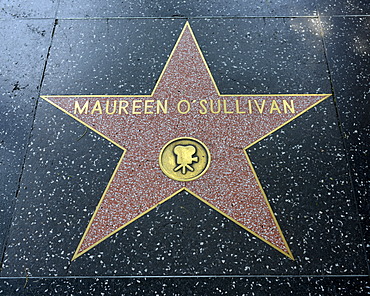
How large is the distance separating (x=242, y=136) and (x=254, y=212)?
0.42 metres

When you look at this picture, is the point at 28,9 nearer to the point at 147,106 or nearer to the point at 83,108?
the point at 83,108

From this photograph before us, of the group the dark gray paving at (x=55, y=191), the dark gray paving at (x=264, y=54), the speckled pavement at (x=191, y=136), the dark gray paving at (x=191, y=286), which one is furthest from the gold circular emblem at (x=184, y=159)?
the dark gray paving at (x=191, y=286)

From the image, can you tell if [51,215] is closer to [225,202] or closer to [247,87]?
[225,202]

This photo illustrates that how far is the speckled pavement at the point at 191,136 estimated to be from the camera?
147 centimetres

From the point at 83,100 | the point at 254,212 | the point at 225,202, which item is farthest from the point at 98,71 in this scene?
the point at 254,212

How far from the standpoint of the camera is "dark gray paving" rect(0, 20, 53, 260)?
1.67 metres

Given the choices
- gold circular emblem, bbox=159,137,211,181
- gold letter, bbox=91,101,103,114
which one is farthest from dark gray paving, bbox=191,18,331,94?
gold letter, bbox=91,101,103,114

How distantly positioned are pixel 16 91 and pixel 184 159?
3.62 ft

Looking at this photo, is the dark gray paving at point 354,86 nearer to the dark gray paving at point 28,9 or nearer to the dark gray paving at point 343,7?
the dark gray paving at point 343,7

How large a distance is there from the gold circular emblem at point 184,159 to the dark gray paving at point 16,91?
2.57 feet

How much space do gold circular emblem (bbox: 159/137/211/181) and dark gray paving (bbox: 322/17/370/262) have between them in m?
0.78

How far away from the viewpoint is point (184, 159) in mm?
1681

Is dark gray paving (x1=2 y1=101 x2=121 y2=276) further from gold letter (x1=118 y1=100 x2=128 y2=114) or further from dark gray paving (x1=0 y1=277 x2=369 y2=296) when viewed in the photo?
gold letter (x1=118 y1=100 x2=128 y2=114)

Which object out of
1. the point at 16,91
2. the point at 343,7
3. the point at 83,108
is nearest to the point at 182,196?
the point at 83,108
